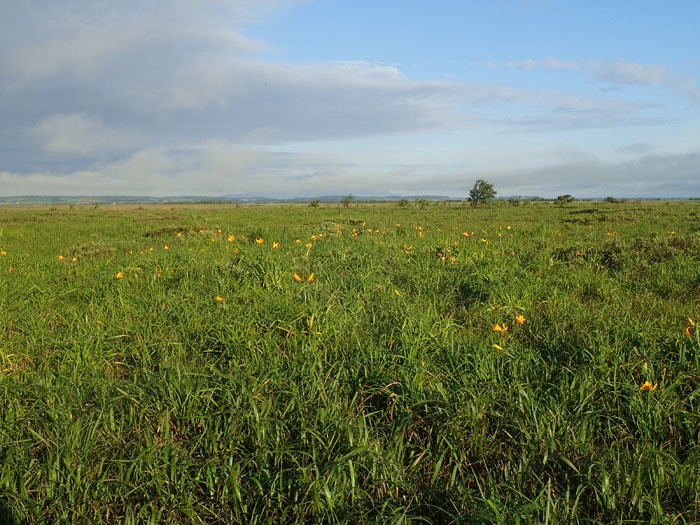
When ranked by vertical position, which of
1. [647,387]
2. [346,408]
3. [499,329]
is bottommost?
[346,408]

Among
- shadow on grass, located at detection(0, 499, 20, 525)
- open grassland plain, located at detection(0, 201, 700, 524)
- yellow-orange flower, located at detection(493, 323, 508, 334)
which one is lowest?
shadow on grass, located at detection(0, 499, 20, 525)

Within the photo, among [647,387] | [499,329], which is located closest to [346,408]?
[499,329]

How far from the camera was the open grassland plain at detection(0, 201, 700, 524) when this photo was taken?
184 centimetres

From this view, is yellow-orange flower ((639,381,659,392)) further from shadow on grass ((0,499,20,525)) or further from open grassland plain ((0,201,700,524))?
shadow on grass ((0,499,20,525))

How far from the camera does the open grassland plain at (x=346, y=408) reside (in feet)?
6.05

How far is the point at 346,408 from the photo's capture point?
2467 millimetres

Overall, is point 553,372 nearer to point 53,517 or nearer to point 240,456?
point 240,456

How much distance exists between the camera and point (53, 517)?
5.94ft

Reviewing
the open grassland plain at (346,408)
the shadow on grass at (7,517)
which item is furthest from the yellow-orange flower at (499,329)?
the shadow on grass at (7,517)

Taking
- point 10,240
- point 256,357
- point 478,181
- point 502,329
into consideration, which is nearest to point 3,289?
point 256,357

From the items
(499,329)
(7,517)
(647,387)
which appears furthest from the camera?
(499,329)

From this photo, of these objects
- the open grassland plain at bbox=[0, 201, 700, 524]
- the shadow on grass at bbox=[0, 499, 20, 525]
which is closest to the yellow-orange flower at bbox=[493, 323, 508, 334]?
the open grassland plain at bbox=[0, 201, 700, 524]

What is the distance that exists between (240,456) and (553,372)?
83.4 inches

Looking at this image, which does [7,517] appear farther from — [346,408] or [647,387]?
[647,387]
